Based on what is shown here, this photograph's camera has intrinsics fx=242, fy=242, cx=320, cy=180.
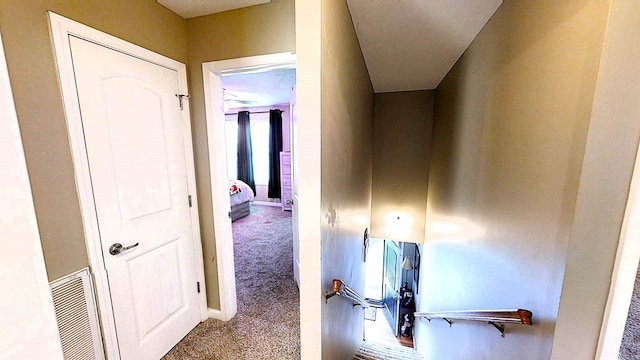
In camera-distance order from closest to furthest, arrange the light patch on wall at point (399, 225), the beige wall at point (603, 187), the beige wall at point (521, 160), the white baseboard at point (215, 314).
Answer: the beige wall at point (603, 187) → the beige wall at point (521, 160) → the white baseboard at point (215, 314) → the light patch on wall at point (399, 225)

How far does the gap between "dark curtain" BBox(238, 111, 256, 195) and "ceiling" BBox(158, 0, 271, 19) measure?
14.9 ft

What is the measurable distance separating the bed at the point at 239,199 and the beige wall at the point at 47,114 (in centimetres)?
363

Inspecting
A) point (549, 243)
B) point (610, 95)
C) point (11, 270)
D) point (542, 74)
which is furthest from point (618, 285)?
point (11, 270)

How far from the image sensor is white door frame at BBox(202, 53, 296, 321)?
1.65 metres

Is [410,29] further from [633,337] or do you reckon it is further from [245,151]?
[245,151]

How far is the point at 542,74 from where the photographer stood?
0.92 m

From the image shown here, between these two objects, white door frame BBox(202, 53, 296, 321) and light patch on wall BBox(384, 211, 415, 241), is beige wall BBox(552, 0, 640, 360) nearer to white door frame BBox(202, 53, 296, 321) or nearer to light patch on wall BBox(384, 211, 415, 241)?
white door frame BBox(202, 53, 296, 321)

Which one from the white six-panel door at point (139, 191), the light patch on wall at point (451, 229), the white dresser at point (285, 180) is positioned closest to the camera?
the white six-panel door at point (139, 191)

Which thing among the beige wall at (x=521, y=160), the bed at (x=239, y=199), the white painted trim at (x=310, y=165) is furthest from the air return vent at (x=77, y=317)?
the bed at (x=239, y=199)

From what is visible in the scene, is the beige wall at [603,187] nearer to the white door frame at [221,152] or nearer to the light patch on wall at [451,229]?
the light patch on wall at [451,229]

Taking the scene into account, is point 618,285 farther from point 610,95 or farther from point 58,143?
point 58,143

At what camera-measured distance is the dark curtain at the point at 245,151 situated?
6.12m

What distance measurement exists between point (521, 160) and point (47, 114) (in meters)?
2.14

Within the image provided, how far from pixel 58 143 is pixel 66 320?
2.89 ft
